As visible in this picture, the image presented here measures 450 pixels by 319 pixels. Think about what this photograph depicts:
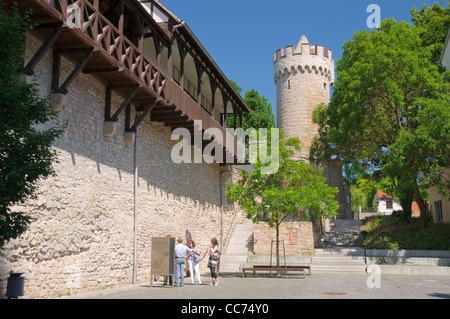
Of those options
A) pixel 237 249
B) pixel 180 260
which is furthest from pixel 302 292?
pixel 237 249

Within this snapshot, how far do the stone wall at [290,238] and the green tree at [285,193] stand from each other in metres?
4.27

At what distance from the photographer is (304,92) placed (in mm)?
39812

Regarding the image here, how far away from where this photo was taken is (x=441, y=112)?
68.5ft

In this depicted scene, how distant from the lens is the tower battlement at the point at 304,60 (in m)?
40.3

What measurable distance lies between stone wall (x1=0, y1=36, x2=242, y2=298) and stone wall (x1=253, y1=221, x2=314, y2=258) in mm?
6365

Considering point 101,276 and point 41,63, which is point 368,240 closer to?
point 101,276

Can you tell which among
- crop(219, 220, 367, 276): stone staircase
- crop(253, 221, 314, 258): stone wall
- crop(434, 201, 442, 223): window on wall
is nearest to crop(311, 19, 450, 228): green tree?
crop(219, 220, 367, 276): stone staircase

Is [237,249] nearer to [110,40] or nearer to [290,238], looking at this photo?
[290,238]

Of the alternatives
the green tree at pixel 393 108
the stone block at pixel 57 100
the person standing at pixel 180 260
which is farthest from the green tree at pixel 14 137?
→ the green tree at pixel 393 108

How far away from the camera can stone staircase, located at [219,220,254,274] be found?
887 inches

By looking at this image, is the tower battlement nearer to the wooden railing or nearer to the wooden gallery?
the wooden gallery

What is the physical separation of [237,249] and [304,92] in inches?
736
